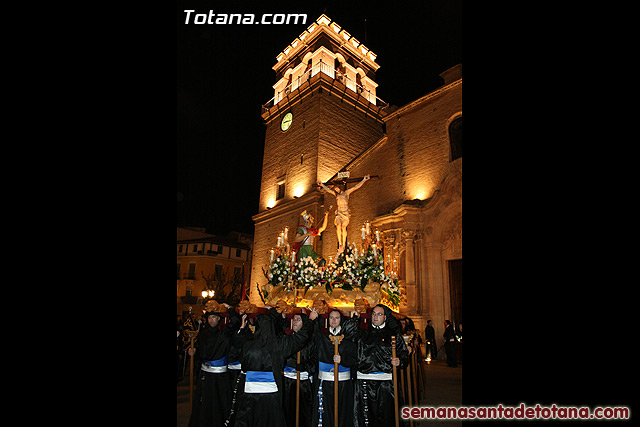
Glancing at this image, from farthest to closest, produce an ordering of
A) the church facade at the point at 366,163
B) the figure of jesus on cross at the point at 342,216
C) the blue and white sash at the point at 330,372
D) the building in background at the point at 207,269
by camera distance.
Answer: the building in background at the point at 207,269 → the church facade at the point at 366,163 → the figure of jesus on cross at the point at 342,216 → the blue and white sash at the point at 330,372

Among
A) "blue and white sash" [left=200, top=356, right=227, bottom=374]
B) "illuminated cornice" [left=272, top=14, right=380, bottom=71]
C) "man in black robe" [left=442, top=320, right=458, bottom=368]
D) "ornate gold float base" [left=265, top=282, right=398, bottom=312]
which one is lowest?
"man in black robe" [left=442, top=320, right=458, bottom=368]

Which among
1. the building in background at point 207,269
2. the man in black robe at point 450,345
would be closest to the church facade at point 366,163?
the man in black robe at point 450,345

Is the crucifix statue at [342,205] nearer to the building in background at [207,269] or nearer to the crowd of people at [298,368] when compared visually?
the crowd of people at [298,368]

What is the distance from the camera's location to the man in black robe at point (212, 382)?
19.0 feet

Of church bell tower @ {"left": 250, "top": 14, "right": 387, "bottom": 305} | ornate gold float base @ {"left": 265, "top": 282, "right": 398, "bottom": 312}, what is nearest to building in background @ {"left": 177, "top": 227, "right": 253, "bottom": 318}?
church bell tower @ {"left": 250, "top": 14, "right": 387, "bottom": 305}

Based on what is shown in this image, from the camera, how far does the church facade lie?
13953 millimetres

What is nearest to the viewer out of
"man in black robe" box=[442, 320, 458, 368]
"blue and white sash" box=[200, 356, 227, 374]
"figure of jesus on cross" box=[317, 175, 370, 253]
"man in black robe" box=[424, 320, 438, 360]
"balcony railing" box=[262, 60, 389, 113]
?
"blue and white sash" box=[200, 356, 227, 374]

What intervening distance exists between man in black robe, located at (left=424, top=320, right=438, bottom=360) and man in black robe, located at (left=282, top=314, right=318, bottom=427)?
296 inches

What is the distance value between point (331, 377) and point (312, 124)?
1915cm

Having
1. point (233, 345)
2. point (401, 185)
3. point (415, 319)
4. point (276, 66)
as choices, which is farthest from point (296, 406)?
point (276, 66)

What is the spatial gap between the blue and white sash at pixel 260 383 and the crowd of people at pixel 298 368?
1 centimetres

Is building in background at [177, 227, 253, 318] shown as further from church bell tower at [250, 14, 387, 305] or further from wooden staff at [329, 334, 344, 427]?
wooden staff at [329, 334, 344, 427]

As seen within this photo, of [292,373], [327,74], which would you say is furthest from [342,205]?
[327,74]

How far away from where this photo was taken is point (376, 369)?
516 centimetres
